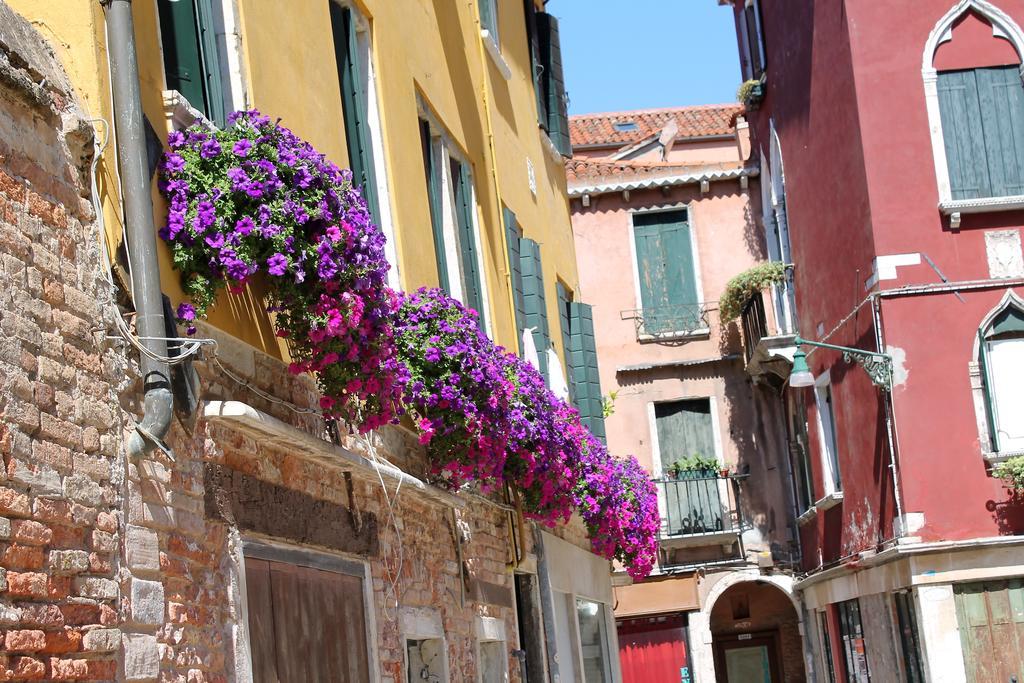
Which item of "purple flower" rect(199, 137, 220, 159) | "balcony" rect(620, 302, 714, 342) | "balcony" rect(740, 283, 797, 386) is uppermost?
"balcony" rect(620, 302, 714, 342)

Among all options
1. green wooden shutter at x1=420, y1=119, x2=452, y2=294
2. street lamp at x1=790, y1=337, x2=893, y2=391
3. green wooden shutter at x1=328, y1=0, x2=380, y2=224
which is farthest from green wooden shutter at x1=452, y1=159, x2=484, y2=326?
street lamp at x1=790, y1=337, x2=893, y2=391

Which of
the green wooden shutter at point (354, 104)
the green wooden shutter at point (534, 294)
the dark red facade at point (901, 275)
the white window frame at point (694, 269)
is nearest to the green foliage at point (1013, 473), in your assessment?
the dark red facade at point (901, 275)

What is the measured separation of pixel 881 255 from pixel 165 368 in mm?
13110

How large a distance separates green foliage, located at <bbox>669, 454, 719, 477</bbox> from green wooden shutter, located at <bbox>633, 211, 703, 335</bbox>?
2.67 meters

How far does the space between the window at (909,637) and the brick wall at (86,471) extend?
11829 millimetres

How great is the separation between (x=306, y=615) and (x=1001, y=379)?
1204 cm

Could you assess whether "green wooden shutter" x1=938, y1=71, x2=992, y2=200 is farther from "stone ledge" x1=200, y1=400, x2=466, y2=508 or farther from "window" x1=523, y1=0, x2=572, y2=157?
"stone ledge" x1=200, y1=400, x2=466, y2=508

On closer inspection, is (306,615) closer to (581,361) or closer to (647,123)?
(581,361)

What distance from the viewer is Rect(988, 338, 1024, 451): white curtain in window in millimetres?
16500

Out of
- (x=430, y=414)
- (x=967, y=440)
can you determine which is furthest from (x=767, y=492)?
(x=430, y=414)

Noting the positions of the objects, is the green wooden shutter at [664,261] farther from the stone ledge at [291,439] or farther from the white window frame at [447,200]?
the stone ledge at [291,439]

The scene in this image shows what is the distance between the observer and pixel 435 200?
10.5 m

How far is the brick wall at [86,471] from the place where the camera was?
424 centimetres

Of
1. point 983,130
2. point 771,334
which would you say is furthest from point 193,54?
point 771,334
